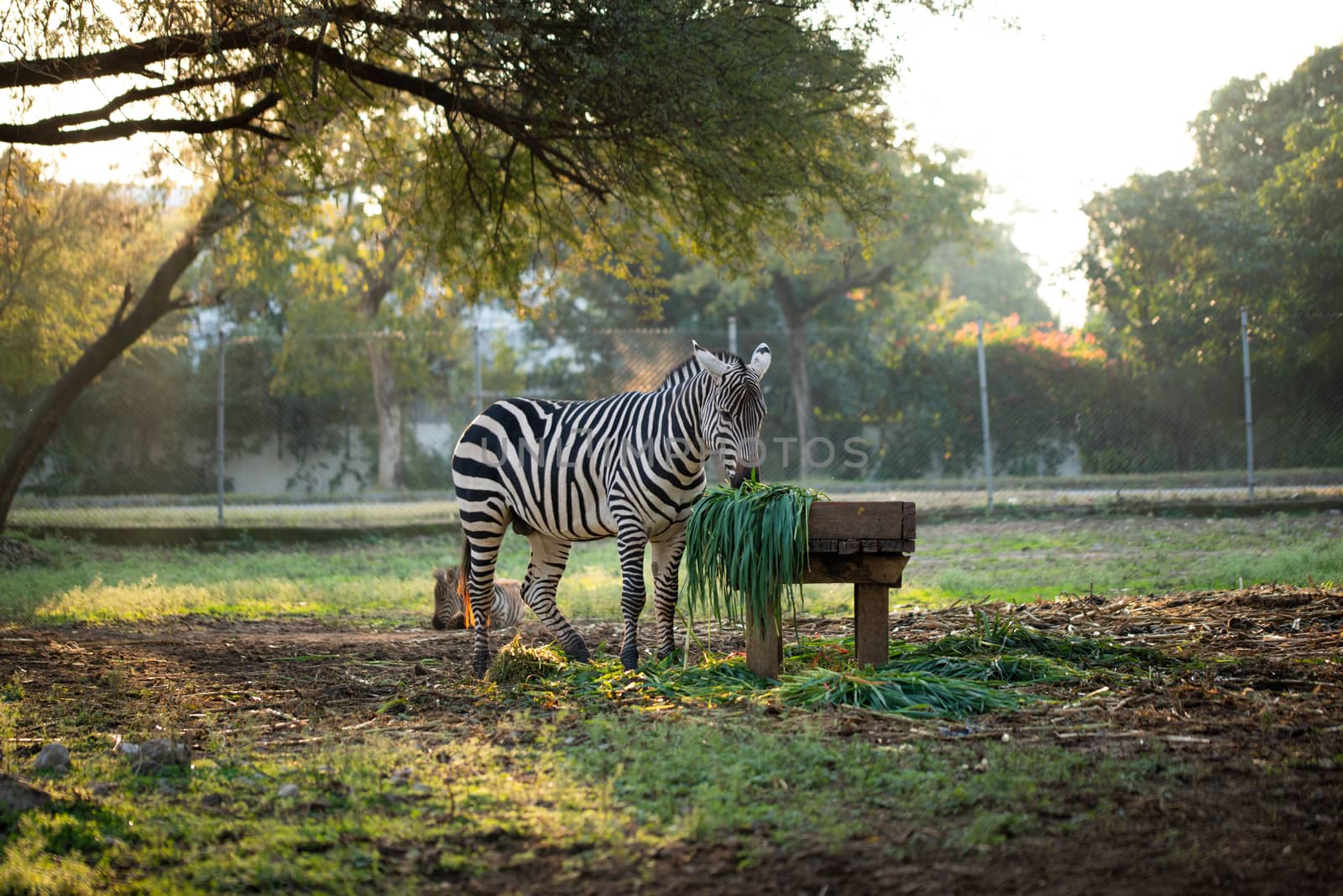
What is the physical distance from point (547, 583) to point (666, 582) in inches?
40.1

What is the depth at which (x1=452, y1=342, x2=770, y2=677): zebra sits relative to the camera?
6.39 meters

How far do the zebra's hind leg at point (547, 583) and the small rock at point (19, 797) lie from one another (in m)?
3.57

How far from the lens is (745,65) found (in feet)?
28.1

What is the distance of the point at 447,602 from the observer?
8898 mm

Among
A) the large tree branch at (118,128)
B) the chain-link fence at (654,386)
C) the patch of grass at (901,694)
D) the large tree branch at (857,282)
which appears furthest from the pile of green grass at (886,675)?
the large tree branch at (857,282)

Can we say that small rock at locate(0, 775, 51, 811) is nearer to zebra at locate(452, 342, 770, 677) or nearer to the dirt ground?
the dirt ground

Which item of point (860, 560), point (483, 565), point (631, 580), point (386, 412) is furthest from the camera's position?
point (386, 412)

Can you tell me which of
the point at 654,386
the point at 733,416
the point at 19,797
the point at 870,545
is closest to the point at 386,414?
the point at 654,386

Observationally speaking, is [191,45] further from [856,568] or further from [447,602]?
[856,568]

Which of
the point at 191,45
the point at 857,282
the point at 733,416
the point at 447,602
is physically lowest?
the point at 447,602

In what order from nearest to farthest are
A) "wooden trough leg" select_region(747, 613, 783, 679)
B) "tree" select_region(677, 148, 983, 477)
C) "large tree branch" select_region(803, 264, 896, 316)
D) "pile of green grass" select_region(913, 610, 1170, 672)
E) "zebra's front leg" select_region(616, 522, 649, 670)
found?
"wooden trough leg" select_region(747, 613, 783, 679) < "pile of green grass" select_region(913, 610, 1170, 672) < "zebra's front leg" select_region(616, 522, 649, 670) < "tree" select_region(677, 148, 983, 477) < "large tree branch" select_region(803, 264, 896, 316)

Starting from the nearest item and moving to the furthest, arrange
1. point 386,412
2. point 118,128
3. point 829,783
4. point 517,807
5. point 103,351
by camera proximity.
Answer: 1. point 517,807
2. point 829,783
3. point 118,128
4. point 103,351
5. point 386,412

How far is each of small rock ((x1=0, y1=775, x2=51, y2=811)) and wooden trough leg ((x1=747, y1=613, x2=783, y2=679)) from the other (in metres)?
3.33

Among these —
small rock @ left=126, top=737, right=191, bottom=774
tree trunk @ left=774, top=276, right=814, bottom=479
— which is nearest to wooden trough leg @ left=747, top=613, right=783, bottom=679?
small rock @ left=126, top=737, right=191, bottom=774
